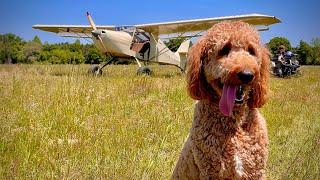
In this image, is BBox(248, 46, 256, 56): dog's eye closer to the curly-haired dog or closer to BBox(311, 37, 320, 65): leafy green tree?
the curly-haired dog

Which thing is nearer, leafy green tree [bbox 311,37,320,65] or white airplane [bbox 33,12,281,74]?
white airplane [bbox 33,12,281,74]

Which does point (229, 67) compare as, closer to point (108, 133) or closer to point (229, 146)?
point (229, 146)

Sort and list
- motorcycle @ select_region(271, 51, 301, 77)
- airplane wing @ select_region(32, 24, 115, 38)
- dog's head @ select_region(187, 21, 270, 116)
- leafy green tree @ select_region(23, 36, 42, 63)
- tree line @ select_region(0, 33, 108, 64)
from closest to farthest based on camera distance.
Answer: dog's head @ select_region(187, 21, 270, 116) → tree line @ select_region(0, 33, 108, 64) → motorcycle @ select_region(271, 51, 301, 77) → airplane wing @ select_region(32, 24, 115, 38) → leafy green tree @ select_region(23, 36, 42, 63)

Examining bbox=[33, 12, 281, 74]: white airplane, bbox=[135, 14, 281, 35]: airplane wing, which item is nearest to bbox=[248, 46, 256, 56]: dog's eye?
bbox=[33, 12, 281, 74]: white airplane

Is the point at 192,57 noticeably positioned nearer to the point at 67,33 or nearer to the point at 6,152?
the point at 6,152

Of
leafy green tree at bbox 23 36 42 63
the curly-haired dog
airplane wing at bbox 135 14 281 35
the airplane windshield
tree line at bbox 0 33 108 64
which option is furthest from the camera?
leafy green tree at bbox 23 36 42 63

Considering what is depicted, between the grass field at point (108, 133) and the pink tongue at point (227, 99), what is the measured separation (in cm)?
129

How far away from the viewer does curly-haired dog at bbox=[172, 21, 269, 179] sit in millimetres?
2846

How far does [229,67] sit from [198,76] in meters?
0.39

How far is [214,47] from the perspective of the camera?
295 cm

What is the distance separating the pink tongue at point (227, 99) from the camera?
274cm

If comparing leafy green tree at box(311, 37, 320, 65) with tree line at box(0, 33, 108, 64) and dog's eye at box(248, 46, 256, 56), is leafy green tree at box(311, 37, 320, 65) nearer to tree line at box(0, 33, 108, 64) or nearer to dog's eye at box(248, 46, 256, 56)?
tree line at box(0, 33, 108, 64)

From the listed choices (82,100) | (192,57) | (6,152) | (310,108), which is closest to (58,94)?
(82,100)

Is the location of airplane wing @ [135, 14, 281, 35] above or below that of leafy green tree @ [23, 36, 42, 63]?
above
